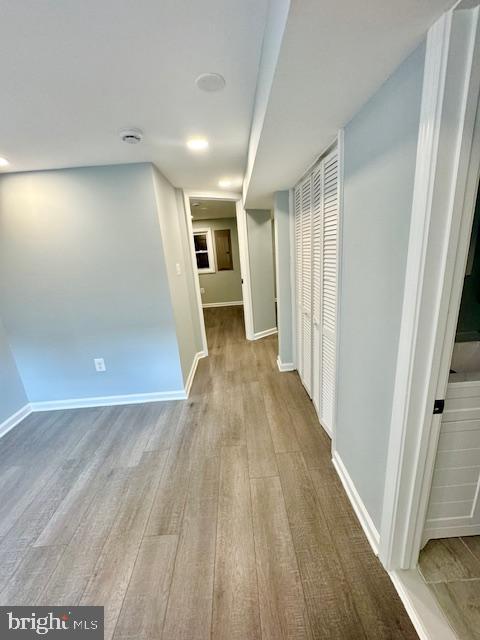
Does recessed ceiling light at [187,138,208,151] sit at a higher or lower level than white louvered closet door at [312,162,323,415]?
higher

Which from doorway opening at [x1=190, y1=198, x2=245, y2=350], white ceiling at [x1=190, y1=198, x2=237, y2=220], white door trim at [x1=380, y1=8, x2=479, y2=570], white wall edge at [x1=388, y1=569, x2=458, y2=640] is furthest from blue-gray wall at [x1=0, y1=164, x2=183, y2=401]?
doorway opening at [x1=190, y1=198, x2=245, y2=350]

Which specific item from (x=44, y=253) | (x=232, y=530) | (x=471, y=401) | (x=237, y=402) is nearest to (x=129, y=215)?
(x=44, y=253)

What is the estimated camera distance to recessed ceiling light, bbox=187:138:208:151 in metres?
1.69

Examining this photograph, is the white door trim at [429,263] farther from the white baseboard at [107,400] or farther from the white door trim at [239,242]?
the white door trim at [239,242]

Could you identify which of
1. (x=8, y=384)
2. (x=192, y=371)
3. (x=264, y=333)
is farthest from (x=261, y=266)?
(x=8, y=384)

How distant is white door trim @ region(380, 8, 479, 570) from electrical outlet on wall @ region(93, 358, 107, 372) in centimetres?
249

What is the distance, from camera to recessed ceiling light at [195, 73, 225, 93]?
1.08 meters

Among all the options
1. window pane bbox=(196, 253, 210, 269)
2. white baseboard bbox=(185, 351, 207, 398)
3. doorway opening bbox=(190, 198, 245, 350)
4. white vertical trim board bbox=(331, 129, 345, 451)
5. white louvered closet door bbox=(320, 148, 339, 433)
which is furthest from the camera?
window pane bbox=(196, 253, 210, 269)

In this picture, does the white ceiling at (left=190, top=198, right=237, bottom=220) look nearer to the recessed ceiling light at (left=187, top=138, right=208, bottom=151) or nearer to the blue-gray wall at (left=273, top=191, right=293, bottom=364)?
the blue-gray wall at (left=273, top=191, right=293, bottom=364)

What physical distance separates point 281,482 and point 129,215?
237 cm

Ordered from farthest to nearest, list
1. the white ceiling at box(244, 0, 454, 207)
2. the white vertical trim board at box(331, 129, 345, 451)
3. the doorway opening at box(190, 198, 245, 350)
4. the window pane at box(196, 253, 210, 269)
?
the window pane at box(196, 253, 210, 269) → the doorway opening at box(190, 198, 245, 350) → the white vertical trim board at box(331, 129, 345, 451) → the white ceiling at box(244, 0, 454, 207)

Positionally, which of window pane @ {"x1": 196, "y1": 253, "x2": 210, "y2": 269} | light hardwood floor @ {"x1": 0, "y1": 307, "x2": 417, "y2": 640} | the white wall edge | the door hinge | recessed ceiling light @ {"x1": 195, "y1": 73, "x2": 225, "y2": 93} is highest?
recessed ceiling light @ {"x1": 195, "y1": 73, "x2": 225, "y2": 93}

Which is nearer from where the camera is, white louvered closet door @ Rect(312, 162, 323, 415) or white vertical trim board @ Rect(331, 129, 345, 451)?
white vertical trim board @ Rect(331, 129, 345, 451)

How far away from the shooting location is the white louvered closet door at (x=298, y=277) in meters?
2.23
